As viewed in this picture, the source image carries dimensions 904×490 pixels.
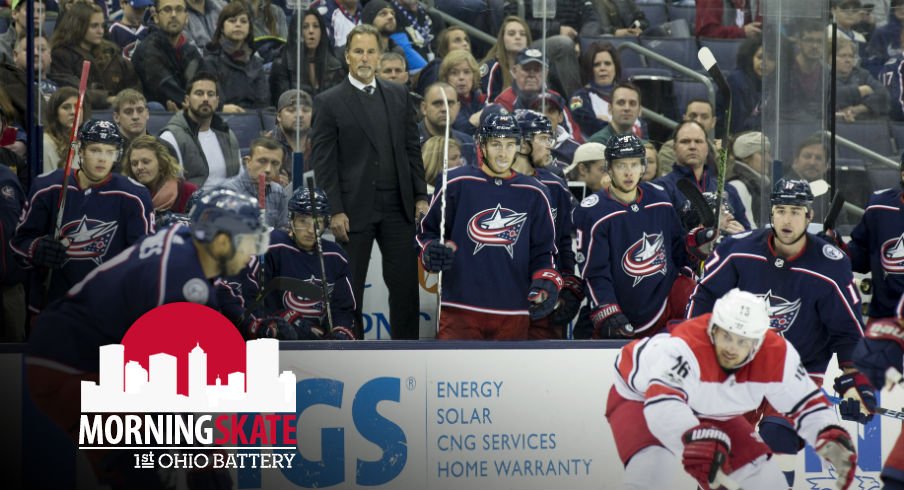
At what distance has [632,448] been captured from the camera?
4.64 m

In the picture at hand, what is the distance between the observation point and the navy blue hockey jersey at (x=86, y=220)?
508 centimetres

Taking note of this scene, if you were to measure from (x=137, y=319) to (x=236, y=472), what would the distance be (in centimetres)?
80

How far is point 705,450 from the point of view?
4.17 m

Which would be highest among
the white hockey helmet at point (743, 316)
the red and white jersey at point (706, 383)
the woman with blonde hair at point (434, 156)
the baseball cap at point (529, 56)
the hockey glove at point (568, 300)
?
the baseball cap at point (529, 56)

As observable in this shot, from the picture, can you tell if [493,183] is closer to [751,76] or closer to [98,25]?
[751,76]

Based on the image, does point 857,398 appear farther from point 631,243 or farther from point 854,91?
point 854,91

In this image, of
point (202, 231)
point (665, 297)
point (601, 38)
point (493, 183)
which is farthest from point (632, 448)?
point (601, 38)

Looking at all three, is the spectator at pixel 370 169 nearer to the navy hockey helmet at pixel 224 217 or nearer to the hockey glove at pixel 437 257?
the hockey glove at pixel 437 257

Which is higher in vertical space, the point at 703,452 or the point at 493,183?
the point at 493,183

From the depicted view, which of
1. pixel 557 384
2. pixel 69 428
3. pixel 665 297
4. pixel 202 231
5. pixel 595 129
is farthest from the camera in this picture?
pixel 595 129

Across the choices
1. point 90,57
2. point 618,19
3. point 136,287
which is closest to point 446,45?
point 618,19

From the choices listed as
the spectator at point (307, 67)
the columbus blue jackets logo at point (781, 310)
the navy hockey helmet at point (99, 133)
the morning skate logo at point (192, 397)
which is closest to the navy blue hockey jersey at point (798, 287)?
the columbus blue jackets logo at point (781, 310)

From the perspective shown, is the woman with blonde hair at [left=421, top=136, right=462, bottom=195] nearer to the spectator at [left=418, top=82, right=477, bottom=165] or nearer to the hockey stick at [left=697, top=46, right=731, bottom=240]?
the spectator at [left=418, top=82, right=477, bottom=165]

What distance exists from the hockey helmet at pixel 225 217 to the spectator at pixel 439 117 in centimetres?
153
